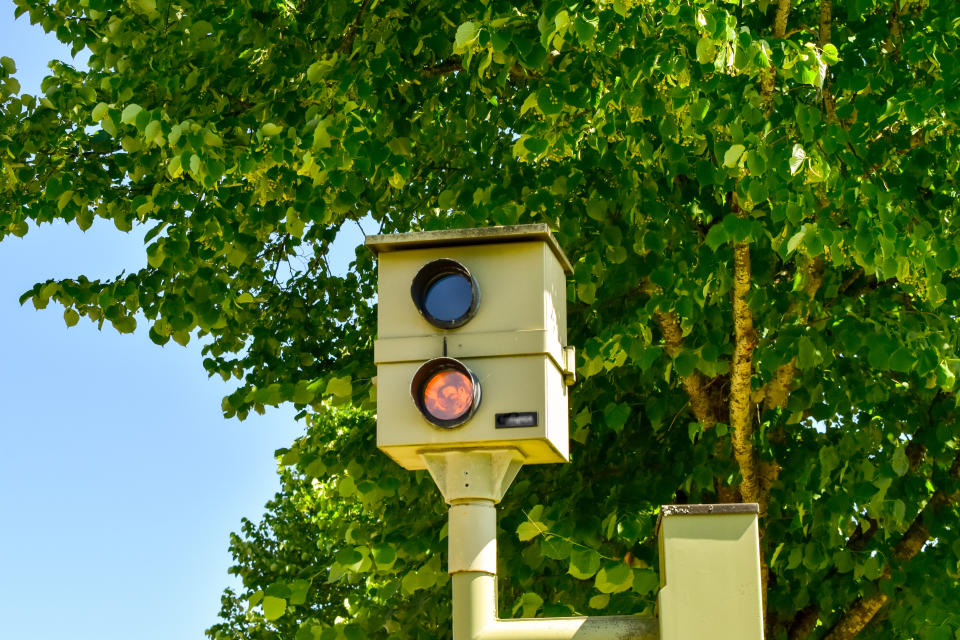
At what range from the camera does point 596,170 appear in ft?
19.7

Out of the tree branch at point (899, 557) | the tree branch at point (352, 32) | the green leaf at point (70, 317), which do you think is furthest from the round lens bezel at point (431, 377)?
the green leaf at point (70, 317)

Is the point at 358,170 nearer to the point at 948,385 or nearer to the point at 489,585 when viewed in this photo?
the point at 948,385

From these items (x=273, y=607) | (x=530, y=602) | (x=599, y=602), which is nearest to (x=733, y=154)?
(x=530, y=602)

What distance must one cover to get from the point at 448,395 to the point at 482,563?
0.38 metres

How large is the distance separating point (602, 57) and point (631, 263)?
1159mm

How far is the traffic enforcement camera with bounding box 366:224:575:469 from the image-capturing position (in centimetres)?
273

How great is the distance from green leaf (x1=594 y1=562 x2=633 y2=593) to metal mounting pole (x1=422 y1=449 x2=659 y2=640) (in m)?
1.68

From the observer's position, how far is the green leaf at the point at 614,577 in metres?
4.43

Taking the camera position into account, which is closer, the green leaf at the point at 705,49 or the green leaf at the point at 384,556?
the green leaf at the point at 384,556

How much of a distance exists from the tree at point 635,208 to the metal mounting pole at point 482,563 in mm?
1538

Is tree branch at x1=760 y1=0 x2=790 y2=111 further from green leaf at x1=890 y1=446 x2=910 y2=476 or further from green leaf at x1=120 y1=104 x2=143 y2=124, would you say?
green leaf at x1=120 y1=104 x2=143 y2=124

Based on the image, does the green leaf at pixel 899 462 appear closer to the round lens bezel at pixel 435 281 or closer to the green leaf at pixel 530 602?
the green leaf at pixel 530 602

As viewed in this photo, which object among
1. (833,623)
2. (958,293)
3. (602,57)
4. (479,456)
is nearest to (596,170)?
(602,57)

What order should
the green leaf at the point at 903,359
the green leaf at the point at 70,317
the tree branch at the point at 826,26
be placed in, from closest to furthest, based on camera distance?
1. the green leaf at the point at 903,359
2. the tree branch at the point at 826,26
3. the green leaf at the point at 70,317
